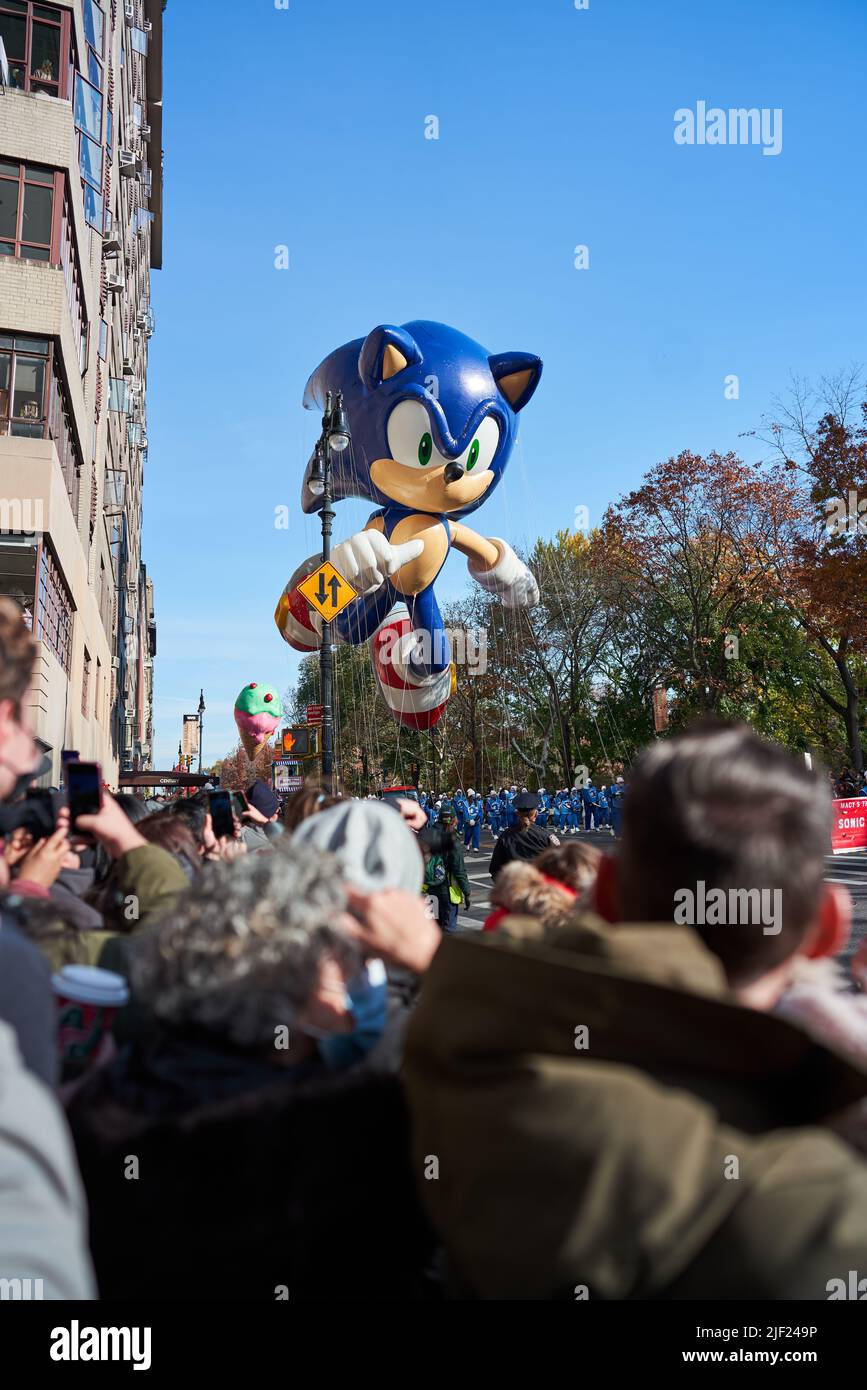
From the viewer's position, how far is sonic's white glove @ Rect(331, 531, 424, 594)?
1412 centimetres

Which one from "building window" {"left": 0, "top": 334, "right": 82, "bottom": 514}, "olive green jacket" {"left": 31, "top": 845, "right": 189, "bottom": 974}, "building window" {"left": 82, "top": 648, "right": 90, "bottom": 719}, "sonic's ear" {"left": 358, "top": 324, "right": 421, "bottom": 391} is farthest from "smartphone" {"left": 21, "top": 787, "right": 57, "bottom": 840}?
"building window" {"left": 82, "top": 648, "right": 90, "bottom": 719}

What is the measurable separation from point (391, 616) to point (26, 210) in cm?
908

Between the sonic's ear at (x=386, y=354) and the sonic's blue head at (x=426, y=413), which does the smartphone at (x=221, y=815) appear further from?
the sonic's ear at (x=386, y=354)

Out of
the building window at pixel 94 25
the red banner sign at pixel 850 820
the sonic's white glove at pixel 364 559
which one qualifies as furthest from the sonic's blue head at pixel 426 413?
the red banner sign at pixel 850 820

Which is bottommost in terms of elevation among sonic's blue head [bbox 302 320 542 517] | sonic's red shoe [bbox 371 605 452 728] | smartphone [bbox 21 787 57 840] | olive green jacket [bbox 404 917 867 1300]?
olive green jacket [bbox 404 917 867 1300]

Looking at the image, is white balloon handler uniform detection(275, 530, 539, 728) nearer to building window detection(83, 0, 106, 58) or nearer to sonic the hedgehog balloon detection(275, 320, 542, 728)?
sonic the hedgehog balloon detection(275, 320, 542, 728)

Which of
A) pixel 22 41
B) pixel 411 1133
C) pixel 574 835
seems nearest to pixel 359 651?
pixel 574 835

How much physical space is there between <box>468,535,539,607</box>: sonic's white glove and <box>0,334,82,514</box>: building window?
7.56 metres

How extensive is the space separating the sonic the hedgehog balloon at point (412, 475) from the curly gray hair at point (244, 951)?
41.9ft

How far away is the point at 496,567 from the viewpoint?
17.0m

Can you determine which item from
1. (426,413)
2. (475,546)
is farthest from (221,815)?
(475,546)

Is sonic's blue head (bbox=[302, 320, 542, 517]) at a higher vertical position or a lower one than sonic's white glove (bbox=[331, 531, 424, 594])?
higher

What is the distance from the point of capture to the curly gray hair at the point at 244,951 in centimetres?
144

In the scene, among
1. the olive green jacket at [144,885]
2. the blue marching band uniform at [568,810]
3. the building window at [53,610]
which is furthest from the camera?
the blue marching band uniform at [568,810]
